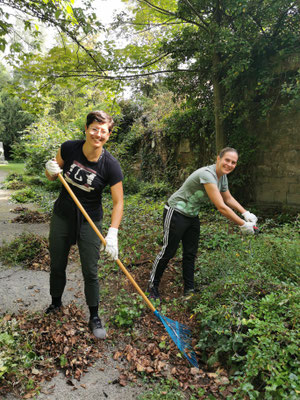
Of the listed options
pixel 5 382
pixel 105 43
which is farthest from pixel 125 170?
pixel 5 382

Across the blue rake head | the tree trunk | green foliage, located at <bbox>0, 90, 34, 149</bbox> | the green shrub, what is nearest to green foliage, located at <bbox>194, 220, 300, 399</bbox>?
the blue rake head

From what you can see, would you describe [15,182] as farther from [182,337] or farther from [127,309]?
[182,337]

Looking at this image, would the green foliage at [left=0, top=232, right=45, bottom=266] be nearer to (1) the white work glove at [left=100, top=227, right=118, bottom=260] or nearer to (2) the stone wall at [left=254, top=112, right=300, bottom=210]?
(1) the white work glove at [left=100, top=227, right=118, bottom=260]

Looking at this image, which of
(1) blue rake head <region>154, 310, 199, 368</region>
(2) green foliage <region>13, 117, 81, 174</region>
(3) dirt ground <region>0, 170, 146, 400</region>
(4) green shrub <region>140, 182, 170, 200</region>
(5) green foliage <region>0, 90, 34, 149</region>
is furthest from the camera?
(5) green foliage <region>0, 90, 34, 149</region>

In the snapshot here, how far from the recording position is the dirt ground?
6.62 ft

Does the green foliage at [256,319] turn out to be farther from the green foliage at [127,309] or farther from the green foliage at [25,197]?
the green foliage at [25,197]

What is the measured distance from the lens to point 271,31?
515 centimetres

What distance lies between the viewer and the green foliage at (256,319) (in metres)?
1.91

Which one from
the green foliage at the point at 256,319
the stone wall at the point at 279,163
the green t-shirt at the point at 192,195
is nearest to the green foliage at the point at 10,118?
the stone wall at the point at 279,163

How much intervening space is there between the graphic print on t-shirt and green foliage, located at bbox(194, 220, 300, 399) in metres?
1.64

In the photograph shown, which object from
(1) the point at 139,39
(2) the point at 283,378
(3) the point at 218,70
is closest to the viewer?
(2) the point at 283,378

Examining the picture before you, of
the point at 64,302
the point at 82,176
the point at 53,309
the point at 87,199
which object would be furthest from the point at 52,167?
the point at 64,302

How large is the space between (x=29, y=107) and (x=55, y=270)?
4.13 metres

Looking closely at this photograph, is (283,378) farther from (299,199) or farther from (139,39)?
(139,39)
